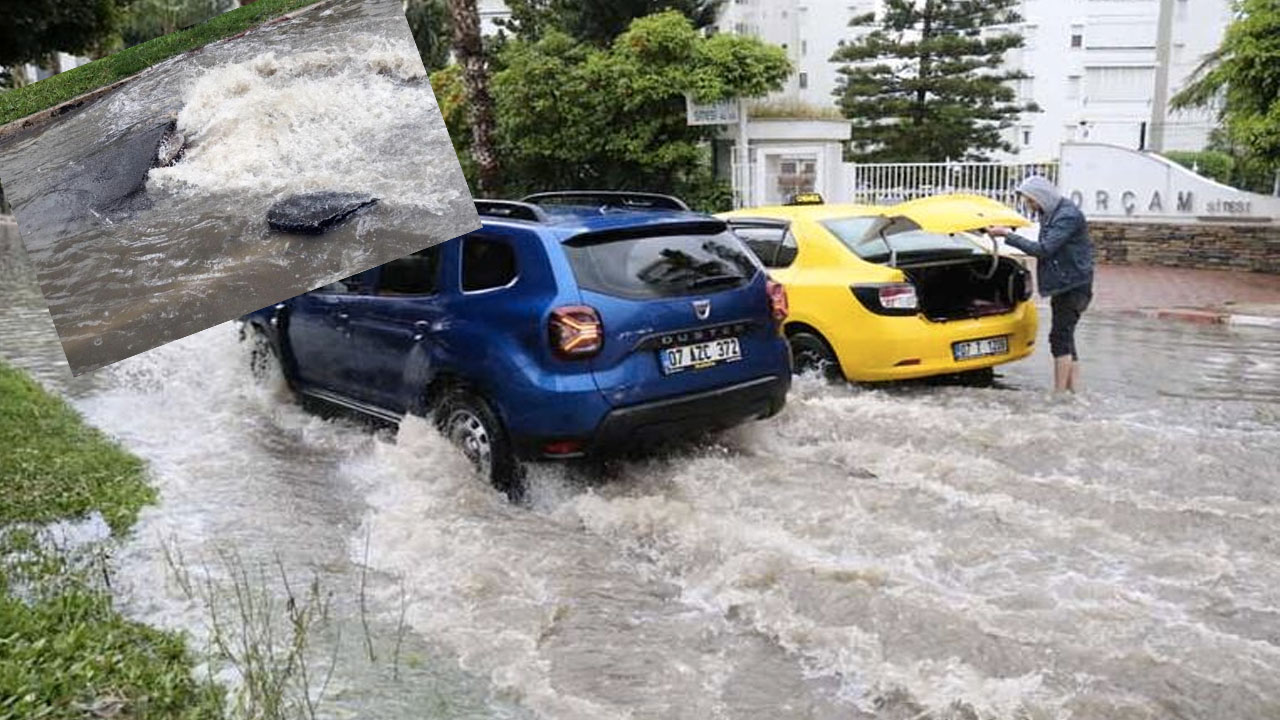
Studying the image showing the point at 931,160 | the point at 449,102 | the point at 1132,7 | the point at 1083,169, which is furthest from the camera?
the point at 1132,7

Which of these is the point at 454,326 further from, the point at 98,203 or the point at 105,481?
the point at 98,203

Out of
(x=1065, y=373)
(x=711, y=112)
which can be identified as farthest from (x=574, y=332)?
(x=711, y=112)

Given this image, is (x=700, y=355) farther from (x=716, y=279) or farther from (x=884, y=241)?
(x=884, y=241)

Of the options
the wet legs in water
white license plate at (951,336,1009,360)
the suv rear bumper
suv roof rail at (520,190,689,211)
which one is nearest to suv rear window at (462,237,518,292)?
suv roof rail at (520,190,689,211)

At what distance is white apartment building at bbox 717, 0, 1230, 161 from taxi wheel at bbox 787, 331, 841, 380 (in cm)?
3707

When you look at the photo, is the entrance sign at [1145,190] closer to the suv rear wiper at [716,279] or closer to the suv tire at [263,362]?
the suv rear wiper at [716,279]

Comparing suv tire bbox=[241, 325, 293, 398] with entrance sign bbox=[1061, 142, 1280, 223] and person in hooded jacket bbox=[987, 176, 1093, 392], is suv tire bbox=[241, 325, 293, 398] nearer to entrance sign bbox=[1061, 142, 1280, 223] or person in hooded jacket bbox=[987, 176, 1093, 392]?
person in hooded jacket bbox=[987, 176, 1093, 392]

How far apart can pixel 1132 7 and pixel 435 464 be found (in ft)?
154

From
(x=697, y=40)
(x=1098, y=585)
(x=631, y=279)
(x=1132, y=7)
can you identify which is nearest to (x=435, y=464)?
(x=631, y=279)

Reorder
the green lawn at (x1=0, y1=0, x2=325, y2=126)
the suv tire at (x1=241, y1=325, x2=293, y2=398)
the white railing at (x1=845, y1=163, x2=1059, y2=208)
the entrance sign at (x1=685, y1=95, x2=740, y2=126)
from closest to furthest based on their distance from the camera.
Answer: the green lawn at (x1=0, y1=0, x2=325, y2=126)
the suv tire at (x1=241, y1=325, x2=293, y2=398)
the white railing at (x1=845, y1=163, x2=1059, y2=208)
the entrance sign at (x1=685, y1=95, x2=740, y2=126)

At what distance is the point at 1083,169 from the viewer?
19125 mm

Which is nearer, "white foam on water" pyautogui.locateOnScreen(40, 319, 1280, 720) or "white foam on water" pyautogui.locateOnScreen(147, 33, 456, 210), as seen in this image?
"white foam on water" pyautogui.locateOnScreen(147, 33, 456, 210)

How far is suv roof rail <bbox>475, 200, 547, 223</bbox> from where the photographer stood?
572cm

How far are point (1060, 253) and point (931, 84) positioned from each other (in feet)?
73.3
